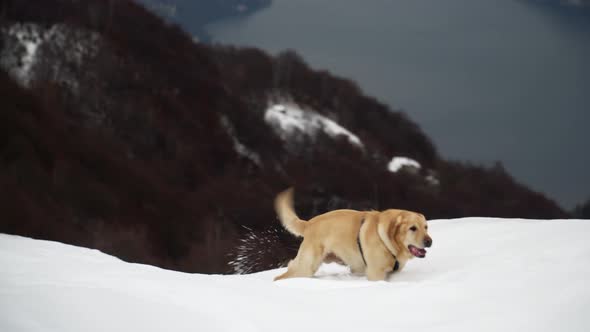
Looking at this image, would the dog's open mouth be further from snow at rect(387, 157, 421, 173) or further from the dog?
snow at rect(387, 157, 421, 173)

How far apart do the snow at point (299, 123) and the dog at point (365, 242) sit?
251 ft

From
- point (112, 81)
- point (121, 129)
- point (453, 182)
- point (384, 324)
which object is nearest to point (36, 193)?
point (121, 129)

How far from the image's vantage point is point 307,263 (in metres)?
6.26

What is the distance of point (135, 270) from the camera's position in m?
4.89

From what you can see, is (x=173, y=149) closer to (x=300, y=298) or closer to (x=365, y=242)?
(x=365, y=242)

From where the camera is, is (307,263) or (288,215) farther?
(288,215)

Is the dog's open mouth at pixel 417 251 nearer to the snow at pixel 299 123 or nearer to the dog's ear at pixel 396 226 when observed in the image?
the dog's ear at pixel 396 226

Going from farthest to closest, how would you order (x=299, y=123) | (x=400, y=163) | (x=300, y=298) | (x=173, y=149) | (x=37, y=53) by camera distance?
(x=400, y=163)
(x=299, y=123)
(x=173, y=149)
(x=37, y=53)
(x=300, y=298)

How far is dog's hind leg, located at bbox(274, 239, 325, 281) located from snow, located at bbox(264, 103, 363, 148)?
76598 mm

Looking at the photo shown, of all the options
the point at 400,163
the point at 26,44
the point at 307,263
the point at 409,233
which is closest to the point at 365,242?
the point at 409,233

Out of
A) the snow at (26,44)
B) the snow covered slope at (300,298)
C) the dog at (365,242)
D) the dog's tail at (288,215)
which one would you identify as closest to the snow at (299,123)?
the snow at (26,44)

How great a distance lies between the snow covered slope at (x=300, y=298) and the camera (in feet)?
11.3

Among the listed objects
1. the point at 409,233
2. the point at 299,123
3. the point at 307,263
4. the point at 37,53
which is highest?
the point at 299,123

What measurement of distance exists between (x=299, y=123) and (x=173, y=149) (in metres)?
31.7
